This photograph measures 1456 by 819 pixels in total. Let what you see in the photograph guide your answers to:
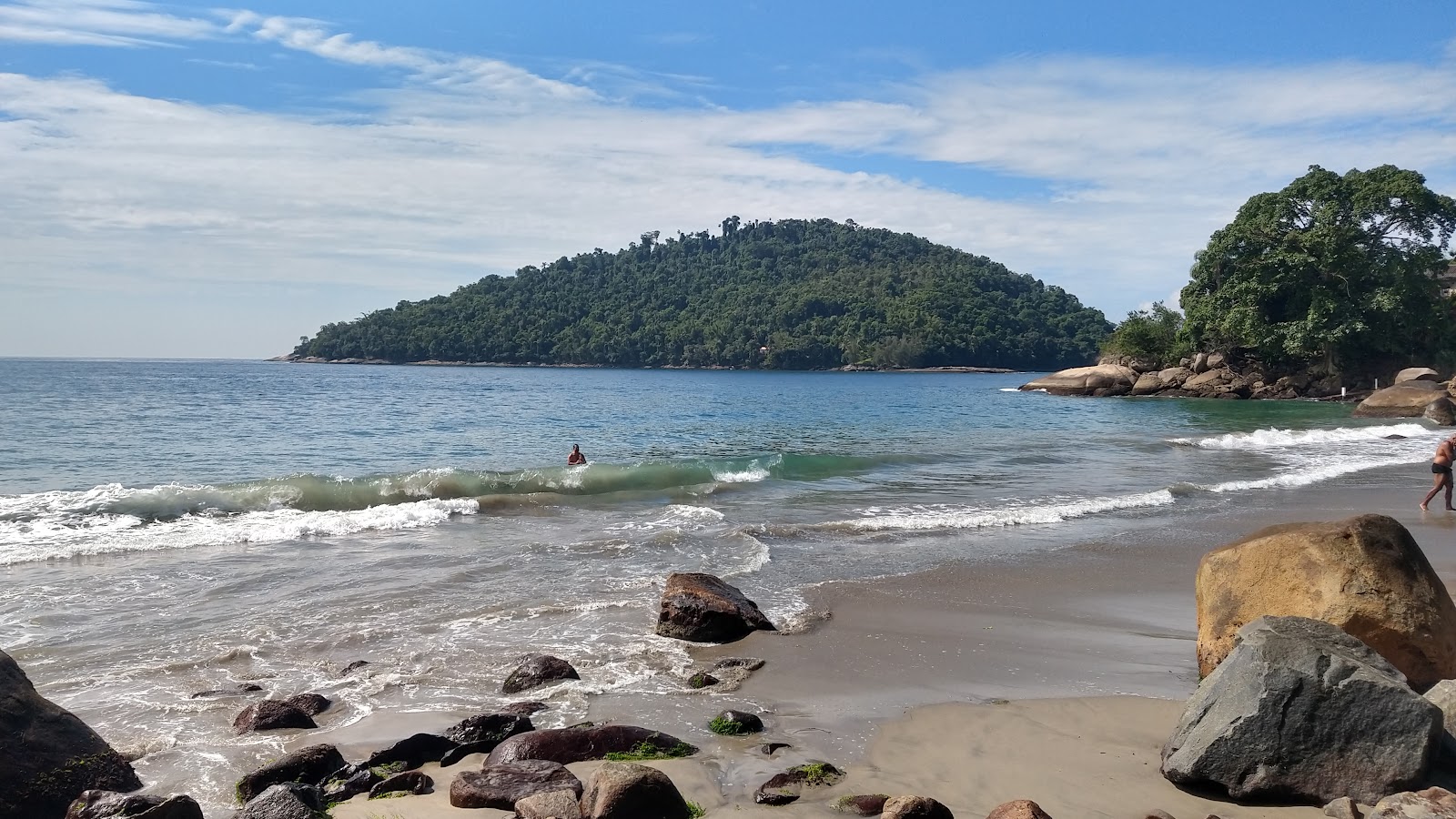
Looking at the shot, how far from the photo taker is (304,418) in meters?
40.3

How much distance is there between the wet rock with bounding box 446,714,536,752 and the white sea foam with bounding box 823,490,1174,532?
9969 millimetres

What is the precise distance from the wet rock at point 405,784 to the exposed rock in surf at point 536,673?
1.95 metres

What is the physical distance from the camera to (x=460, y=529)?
53.6 feet

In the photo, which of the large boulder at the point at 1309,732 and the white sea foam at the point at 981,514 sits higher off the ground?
the large boulder at the point at 1309,732

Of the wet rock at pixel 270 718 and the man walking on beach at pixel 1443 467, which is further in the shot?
the man walking on beach at pixel 1443 467

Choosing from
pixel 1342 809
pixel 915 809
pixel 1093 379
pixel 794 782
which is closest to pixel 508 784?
pixel 794 782

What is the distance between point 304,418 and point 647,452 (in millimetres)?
19463

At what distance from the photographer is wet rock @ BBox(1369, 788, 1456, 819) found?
4500 millimetres

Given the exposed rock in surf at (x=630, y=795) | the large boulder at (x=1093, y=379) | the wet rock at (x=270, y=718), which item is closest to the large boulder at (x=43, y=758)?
the wet rock at (x=270, y=718)

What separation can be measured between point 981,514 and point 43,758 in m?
14.8

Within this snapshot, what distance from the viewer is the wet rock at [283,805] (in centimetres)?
490

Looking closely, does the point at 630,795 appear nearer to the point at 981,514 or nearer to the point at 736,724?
the point at 736,724

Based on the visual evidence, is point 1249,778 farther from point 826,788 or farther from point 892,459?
point 892,459

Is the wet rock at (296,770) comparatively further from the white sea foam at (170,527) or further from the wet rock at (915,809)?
the white sea foam at (170,527)
